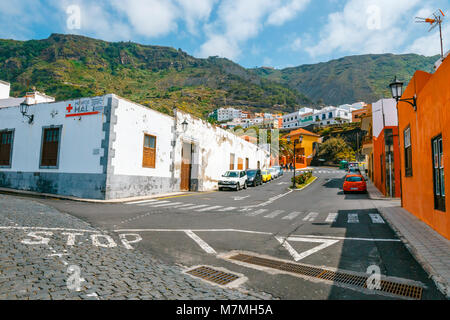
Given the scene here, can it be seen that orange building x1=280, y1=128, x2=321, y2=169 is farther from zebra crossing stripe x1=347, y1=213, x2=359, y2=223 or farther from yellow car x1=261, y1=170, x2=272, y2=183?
zebra crossing stripe x1=347, y1=213, x2=359, y2=223

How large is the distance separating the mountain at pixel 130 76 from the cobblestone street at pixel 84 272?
6424 cm

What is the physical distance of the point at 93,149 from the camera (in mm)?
14719

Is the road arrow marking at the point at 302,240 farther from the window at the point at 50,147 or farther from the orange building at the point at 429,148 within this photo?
the window at the point at 50,147

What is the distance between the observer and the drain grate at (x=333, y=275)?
11.9 feet

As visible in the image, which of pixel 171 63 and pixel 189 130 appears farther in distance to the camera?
pixel 171 63

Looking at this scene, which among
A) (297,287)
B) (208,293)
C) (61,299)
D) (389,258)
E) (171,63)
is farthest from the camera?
(171,63)

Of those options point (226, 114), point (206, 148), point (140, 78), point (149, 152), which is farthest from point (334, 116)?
point (140, 78)

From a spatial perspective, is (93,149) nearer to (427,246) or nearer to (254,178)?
(427,246)

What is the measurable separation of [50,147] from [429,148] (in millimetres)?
18775

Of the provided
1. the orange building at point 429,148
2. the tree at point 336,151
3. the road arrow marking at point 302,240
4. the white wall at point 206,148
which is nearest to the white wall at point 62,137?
the white wall at point 206,148

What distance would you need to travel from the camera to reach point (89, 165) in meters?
14.7

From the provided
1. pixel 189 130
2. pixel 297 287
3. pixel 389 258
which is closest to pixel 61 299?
pixel 297 287
